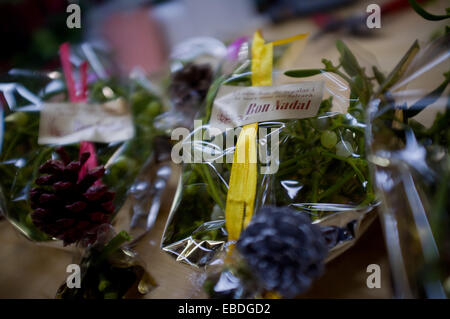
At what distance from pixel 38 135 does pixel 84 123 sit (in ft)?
0.23

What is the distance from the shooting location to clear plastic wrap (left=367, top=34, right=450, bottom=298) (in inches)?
13.0

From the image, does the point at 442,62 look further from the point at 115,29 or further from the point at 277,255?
the point at 115,29

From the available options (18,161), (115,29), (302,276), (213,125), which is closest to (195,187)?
(213,125)

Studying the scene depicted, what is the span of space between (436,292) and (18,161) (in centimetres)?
57

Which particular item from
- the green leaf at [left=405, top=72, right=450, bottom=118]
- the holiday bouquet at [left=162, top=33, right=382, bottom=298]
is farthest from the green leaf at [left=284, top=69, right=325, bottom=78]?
the green leaf at [left=405, top=72, right=450, bottom=118]

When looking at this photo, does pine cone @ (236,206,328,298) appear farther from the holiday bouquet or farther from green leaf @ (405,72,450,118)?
green leaf @ (405,72,450,118)

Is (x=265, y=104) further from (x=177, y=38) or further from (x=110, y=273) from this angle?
(x=177, y=38)

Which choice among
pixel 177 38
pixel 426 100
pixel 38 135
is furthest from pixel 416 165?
pixel 177 38

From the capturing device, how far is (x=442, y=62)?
0.41 m

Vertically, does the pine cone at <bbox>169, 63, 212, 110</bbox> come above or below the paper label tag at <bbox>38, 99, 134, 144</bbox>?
above

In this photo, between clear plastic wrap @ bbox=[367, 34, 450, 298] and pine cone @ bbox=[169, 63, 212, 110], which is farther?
pine cone @ bbox=[169, 63, 212, 110]

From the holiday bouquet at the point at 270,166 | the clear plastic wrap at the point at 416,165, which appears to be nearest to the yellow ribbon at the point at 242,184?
the holiday bouquet at the point at 270,166

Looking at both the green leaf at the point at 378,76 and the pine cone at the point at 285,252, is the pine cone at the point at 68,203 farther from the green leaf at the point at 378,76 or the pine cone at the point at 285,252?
the green leaf at the point at 378,76

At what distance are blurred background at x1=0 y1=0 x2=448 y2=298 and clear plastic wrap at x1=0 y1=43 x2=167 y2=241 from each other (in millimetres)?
56
